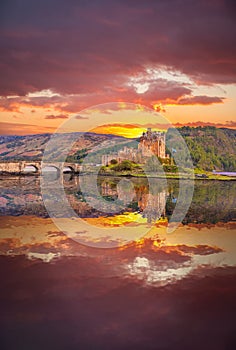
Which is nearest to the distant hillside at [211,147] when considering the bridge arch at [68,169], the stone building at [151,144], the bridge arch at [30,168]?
the stone building at [151,144]

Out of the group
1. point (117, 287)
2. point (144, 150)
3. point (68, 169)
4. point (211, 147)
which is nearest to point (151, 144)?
point (144, 150)

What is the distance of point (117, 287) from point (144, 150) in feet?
122

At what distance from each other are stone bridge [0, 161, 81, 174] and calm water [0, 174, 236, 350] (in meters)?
27.9

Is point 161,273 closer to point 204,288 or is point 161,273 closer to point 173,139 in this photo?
point 204,288

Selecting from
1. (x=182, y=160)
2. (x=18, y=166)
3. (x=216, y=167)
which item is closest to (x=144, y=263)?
(x=18, y=166)

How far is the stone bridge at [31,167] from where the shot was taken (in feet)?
122

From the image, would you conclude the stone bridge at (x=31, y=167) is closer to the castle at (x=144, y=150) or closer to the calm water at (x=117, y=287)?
the castle at (x=144, y=150)

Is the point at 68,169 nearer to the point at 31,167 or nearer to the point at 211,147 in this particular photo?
the point at 31,167

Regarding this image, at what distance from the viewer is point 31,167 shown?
140 ft

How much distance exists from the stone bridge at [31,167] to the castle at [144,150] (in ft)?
13.4

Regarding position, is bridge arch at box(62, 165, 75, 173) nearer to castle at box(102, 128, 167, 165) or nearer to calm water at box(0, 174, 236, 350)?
castle at box(102, 128, 167, 165)

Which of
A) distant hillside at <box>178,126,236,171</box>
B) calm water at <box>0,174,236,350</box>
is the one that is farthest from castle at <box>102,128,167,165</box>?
calm water at <box>0,174,236,350</box>

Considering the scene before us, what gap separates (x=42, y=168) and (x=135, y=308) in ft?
123

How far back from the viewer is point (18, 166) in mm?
38312
